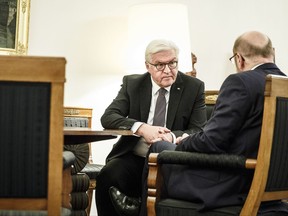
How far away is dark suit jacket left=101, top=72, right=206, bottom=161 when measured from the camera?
4301mm

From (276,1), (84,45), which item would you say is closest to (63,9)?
(84,45)

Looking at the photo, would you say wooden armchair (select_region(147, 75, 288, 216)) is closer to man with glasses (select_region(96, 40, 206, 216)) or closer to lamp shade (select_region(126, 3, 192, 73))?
man with glasses (select_region(96, 40, 206, 216))

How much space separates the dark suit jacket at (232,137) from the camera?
3066 mm

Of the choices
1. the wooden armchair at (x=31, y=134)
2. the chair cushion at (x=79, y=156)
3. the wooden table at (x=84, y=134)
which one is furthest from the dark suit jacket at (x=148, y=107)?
the wooden armchair at (x=31, y=134)

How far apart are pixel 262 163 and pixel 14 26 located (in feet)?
13.5

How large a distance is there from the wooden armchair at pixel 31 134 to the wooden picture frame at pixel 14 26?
3.97 m

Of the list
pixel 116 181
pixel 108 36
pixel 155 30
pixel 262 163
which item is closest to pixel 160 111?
pixel 116 181

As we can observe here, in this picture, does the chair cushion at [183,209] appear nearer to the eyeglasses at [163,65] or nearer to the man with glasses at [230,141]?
the man with glasses at [230,141]

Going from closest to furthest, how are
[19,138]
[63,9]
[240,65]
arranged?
[19,138], [240,65], [63,9]

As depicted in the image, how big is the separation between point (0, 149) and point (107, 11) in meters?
4.46

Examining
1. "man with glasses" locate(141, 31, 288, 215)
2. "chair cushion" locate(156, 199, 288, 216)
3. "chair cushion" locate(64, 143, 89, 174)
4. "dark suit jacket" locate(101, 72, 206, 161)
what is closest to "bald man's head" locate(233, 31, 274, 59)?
"man with glasses" locate(141, 31, 288, 215)

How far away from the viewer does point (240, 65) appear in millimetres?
3418

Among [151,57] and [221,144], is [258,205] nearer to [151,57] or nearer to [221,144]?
[221,144]

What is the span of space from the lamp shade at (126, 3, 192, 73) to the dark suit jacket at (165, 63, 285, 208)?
2.78 m
